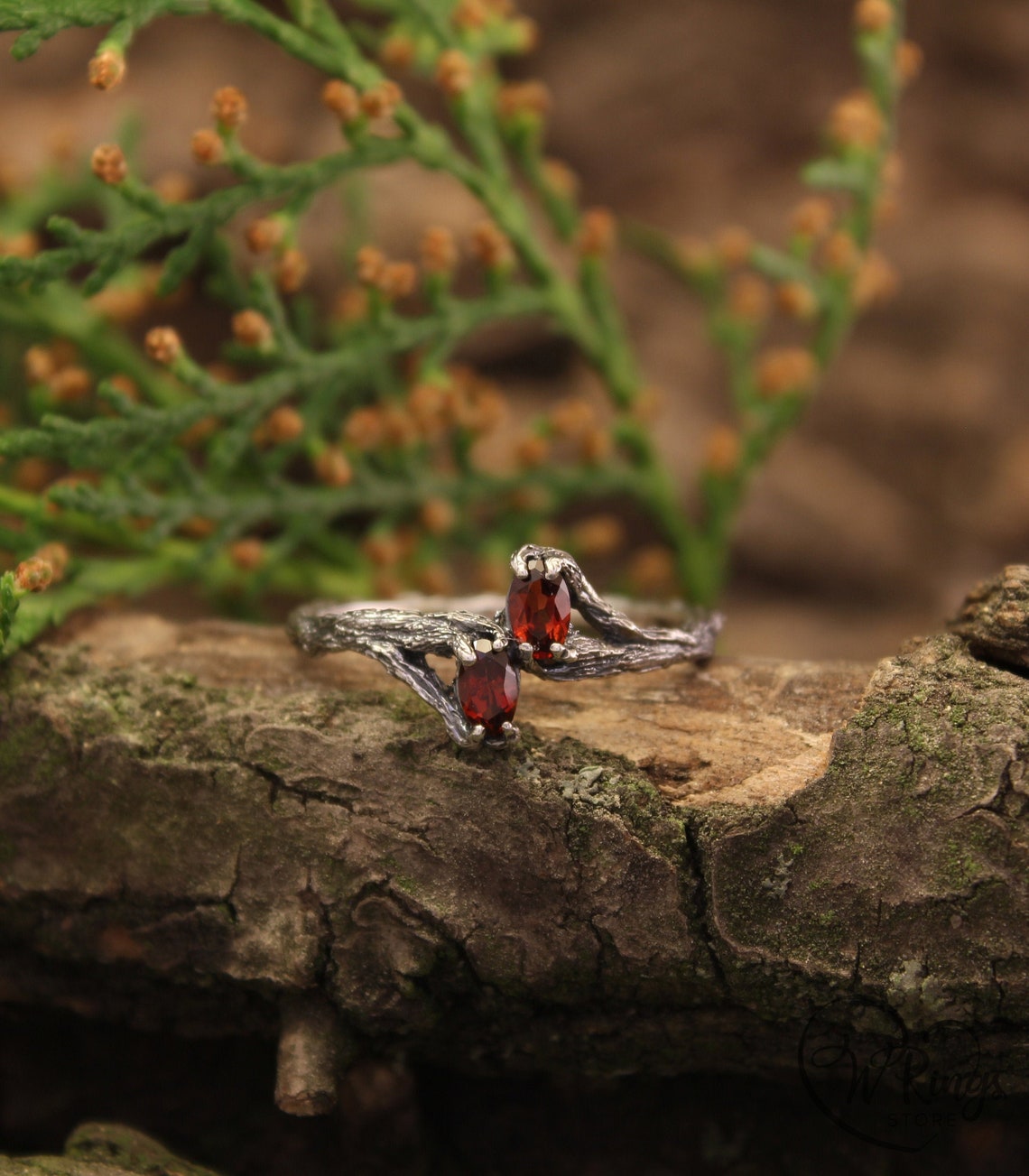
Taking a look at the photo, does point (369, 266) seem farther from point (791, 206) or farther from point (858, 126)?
point (791, 206)

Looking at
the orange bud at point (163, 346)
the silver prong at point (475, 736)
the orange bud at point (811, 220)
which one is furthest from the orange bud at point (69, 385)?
the orange bud at point (811, 220)

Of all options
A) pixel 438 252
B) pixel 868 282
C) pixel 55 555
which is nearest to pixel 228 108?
pixel 438 252

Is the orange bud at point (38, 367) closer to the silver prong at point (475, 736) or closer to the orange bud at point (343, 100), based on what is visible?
the orange bud at point (343, 100)

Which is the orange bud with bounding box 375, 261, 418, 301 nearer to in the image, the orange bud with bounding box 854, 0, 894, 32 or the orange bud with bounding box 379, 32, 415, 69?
the orange bud with bounding box 379, 32, 415, 69

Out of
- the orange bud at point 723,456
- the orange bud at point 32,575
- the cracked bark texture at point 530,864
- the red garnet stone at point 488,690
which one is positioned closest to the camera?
the cracked bark texture at point 530,864

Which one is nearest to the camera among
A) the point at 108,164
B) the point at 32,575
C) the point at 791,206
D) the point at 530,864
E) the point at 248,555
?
the point at 530,864

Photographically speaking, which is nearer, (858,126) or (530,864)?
(530,864)

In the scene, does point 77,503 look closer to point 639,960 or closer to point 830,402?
point 639,960
